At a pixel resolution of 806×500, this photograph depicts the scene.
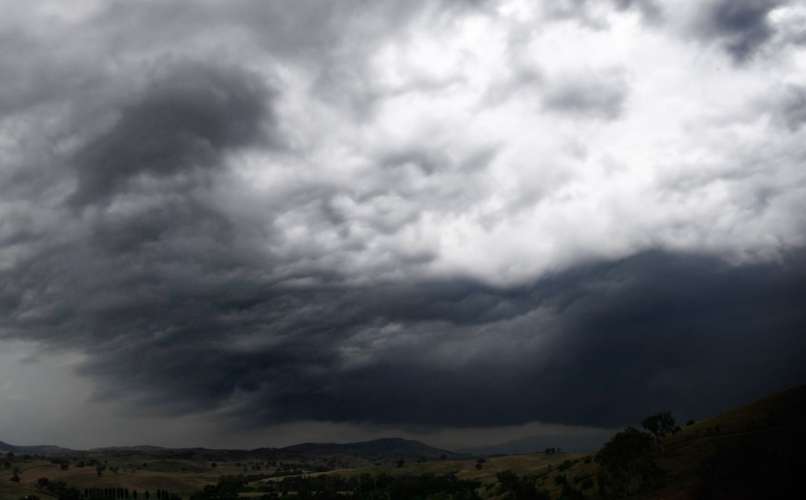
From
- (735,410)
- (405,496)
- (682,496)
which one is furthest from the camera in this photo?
(405,496)

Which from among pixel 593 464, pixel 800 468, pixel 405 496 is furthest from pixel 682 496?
pixel 405 496

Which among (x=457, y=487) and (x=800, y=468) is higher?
(x=800, y=468)

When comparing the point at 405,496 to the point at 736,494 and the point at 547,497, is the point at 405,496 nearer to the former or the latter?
the point at 547,497

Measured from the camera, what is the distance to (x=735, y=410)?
10406 cm

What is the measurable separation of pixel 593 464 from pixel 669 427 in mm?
14016

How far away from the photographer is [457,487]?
18225 centimetres

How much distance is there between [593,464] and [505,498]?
17348 mm

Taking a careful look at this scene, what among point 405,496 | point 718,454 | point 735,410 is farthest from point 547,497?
point 405,496

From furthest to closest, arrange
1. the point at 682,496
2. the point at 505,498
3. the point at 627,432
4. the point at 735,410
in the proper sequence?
the point at 505,498, the point at 735,410, the point at 627,432, the point at 682,496

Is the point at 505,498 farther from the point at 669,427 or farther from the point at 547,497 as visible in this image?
the point at 669,427

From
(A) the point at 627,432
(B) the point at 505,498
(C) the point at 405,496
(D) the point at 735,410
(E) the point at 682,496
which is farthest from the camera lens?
(C) the point at 405,496

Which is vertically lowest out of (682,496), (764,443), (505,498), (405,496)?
(405,496)

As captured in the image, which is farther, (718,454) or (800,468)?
(718,454)

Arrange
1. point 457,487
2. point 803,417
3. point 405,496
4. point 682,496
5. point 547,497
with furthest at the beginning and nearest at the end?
point 405,496 → point 457,487 → point 547,497 → point 803,417 → point 682,496
